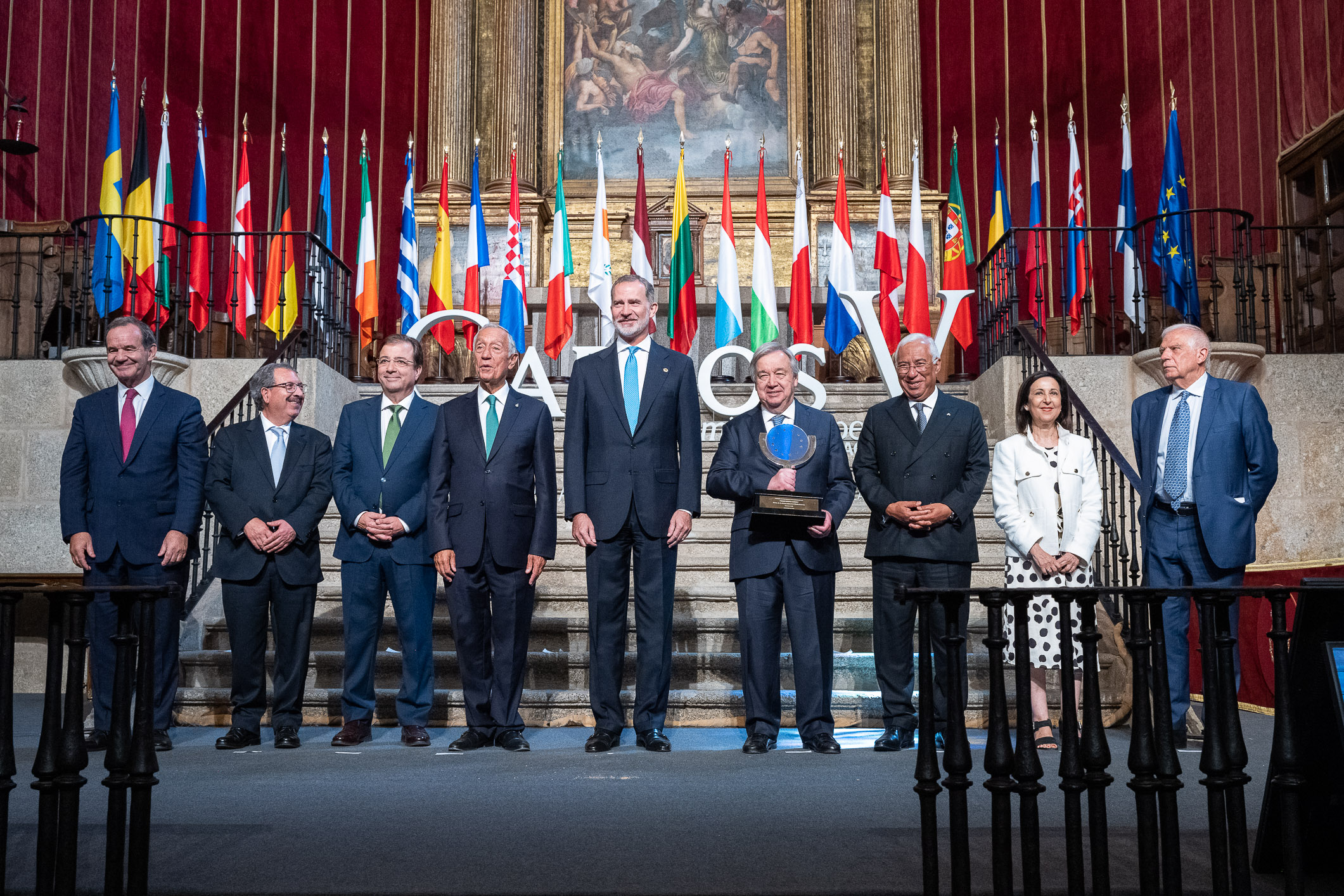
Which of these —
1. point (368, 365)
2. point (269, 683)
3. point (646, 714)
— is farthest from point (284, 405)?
point (368, 365)

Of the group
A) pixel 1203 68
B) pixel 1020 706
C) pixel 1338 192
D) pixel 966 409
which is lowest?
pixel 1020 706

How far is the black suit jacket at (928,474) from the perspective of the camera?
4.15m

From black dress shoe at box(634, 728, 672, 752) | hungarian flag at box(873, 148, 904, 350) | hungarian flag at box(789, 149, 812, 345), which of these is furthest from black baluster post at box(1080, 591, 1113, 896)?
hungarian flag at box(789, 149, 812, 345)

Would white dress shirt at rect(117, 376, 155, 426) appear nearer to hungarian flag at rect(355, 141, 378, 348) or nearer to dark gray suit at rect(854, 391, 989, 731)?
dark gray suit at rect(854, 391, 989, 731)

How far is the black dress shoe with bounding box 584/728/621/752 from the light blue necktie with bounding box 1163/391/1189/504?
2.03m

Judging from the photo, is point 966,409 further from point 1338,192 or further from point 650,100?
point 650,100

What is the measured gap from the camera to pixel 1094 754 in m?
2.26

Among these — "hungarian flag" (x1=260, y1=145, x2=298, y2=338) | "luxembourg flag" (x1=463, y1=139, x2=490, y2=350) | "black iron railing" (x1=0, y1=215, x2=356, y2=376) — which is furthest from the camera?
"luxembourg flag" (x1=463, y1=139, x2=490, y2=350)

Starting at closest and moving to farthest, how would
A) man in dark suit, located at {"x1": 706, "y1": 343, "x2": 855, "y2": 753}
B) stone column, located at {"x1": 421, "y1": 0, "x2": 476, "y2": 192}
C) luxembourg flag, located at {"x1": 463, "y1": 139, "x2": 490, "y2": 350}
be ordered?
1. man in dark suit, located at {"x1": 706, "y1": 343, "x2": 855, "y2": 753}
2. luxembourg flag, located at {"x1": 463, "y1": 139, "x2": 490, "y2": 350}
3. stone column, located at {"x1": 421, "y1": 0, "x2": 476, "y2": 192}

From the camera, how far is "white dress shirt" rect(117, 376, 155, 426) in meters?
4.36

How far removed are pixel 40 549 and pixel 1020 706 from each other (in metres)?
5.96

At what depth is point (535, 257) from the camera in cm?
1152

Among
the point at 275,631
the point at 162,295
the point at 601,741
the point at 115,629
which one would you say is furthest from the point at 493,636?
the point at 162,295

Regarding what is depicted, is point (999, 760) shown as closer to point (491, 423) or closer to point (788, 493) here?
point (788, 493)
